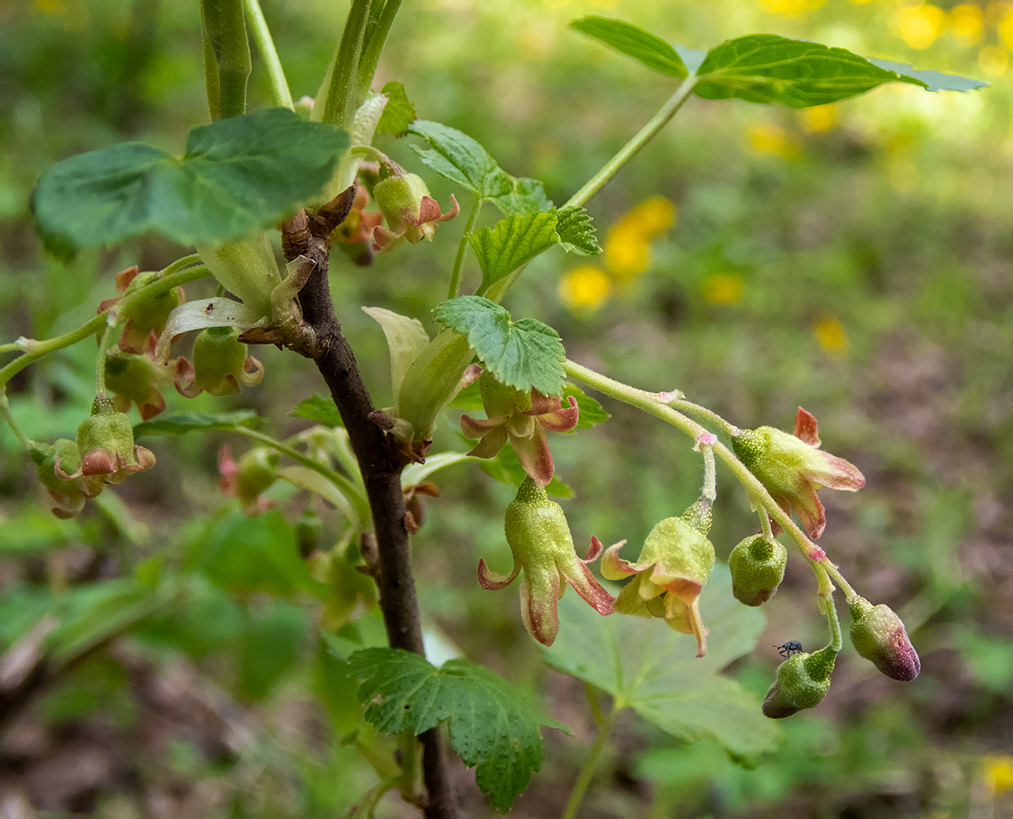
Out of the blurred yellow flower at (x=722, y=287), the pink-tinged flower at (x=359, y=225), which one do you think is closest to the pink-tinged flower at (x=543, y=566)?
the pink-tinged flower at (x=359, y=225)

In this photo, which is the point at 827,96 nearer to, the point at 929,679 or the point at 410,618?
the point at 410,618

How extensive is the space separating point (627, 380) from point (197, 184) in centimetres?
293

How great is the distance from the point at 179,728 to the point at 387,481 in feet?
6.27

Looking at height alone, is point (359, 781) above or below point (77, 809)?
above

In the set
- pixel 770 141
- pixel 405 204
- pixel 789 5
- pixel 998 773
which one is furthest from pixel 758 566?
pixel 789 5

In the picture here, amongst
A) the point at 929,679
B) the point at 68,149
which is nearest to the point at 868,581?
the point at 929,679

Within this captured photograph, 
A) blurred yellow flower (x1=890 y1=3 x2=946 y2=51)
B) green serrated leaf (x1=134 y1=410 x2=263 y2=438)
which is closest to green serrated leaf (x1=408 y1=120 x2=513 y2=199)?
green serrated leaf (x1=134 y1=410 x2=263 y2=438)

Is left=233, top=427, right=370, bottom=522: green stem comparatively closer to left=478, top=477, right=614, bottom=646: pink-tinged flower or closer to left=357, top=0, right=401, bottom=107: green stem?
left=478, top=477, right=614, bottom=646: pink-tinged flower

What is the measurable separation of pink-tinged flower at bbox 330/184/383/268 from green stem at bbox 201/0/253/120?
0.67ft

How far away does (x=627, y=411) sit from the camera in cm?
346

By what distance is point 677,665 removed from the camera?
1099 millimetres

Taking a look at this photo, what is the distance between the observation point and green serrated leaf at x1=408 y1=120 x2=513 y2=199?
2.46 feet

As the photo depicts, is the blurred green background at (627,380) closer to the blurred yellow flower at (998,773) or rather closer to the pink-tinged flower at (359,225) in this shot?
the blurred yellow flower at (998,773)

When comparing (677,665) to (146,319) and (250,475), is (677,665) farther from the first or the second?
(146,319)
